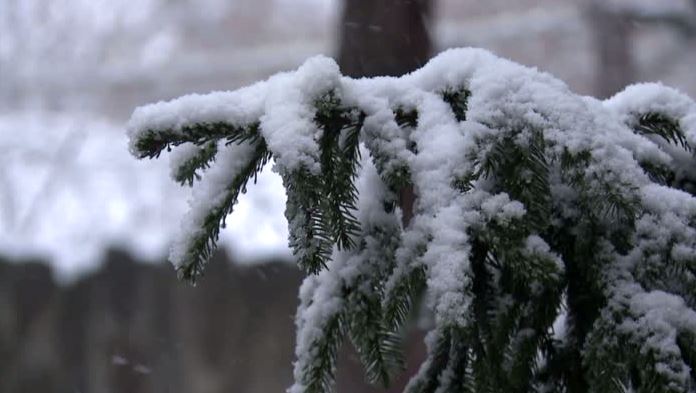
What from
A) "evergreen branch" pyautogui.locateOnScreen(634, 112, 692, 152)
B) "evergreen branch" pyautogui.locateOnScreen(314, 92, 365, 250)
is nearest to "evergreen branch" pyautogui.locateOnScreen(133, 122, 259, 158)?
"evergreen branch" pyautogui.locateOnScreen(314, 92, 365, 250)

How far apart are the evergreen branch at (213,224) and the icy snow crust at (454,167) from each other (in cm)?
1

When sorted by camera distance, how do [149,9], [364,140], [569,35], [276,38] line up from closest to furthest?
[364,140] → [149,9] → [569,35] → [276,38]

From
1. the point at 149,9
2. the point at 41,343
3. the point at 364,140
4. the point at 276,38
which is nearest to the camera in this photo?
the point at 364,140

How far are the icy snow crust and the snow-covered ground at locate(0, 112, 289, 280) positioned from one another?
5498mm

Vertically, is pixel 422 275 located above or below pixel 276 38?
below

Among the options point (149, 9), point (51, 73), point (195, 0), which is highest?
point (195, 0)

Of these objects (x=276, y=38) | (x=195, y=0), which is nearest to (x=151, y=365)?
(x=195, y=0)

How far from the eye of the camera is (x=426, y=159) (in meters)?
1.26

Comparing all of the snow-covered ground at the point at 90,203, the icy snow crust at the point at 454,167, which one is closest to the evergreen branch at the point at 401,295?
the icy snow crust at the point at 454,167

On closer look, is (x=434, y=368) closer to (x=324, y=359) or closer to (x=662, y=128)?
(x=324, y=359)

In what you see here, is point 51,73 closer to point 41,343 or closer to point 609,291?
point 41,343

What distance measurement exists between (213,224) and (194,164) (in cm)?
12

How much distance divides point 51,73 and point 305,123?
10232 mm

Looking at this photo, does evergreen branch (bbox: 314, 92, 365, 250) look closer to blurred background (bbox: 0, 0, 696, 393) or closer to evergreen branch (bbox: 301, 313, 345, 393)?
evergreen branch (bbox: 301, 313, 345, 393)
